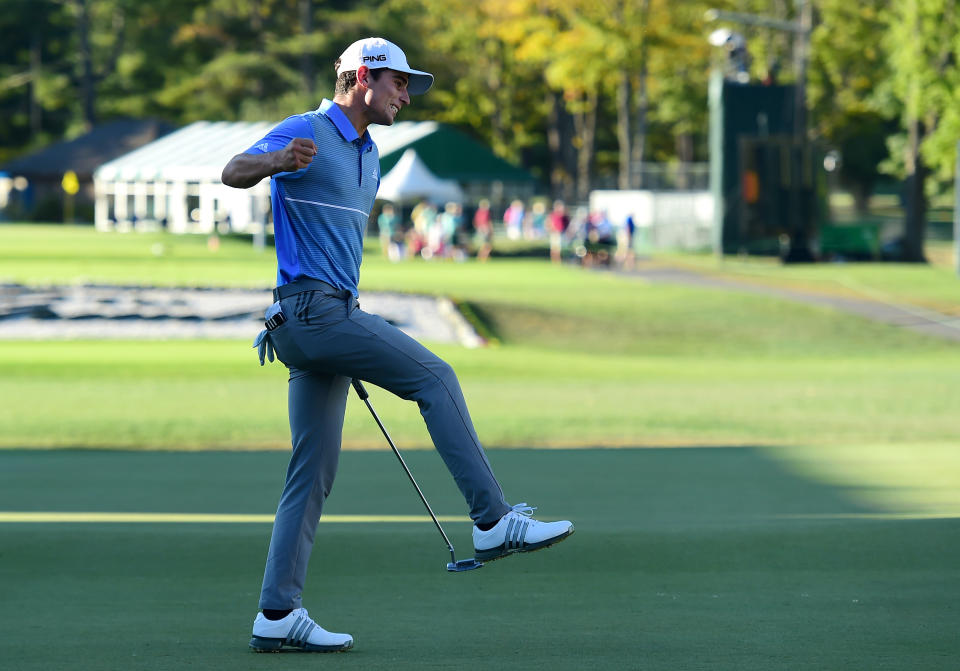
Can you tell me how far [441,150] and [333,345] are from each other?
64370mm

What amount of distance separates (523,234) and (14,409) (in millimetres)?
53882

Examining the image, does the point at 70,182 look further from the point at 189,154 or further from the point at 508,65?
the point at 508,65

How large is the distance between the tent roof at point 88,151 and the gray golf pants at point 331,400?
82626mm

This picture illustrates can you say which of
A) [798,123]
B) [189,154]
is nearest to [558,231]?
[798,123]

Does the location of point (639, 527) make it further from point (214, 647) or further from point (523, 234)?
point (523, 234)

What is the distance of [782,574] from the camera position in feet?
21.0

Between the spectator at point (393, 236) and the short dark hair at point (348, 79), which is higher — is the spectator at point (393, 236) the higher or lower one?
the lower one

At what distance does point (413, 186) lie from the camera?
2256 inches

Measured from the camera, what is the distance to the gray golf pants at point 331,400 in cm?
500

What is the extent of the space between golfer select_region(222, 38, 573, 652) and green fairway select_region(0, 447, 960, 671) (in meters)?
0.32

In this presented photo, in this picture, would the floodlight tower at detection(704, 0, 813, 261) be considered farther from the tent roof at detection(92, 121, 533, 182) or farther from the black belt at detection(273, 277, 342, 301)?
the black belt at detection(273, 277, 342, 301)

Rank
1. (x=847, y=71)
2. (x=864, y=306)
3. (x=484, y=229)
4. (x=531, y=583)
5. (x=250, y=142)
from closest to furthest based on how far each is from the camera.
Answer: (x=531, y=583) → (x=864, y=306) → (x=484, y=229) → (x=250, y=142) → (x=847, y=71)

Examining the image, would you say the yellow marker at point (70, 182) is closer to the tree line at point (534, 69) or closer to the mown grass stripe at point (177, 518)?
the tree line at point (534, 69)

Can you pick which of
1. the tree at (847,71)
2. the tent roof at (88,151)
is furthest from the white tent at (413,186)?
the tent roof at (88,151)
